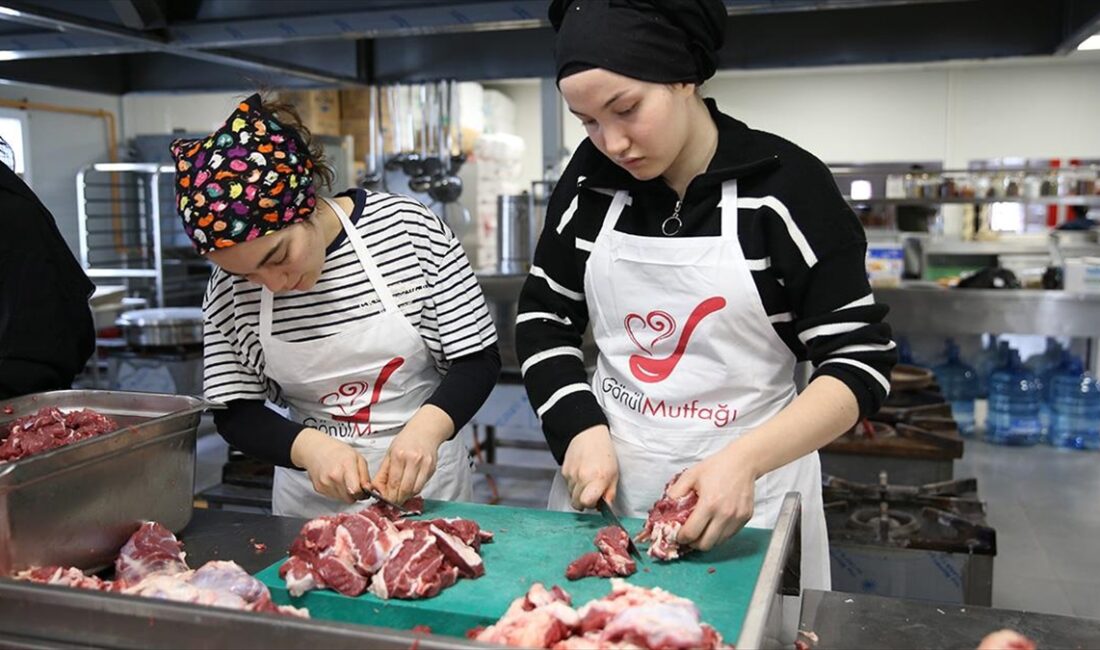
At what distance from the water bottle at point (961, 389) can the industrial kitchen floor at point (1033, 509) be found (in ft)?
0.63

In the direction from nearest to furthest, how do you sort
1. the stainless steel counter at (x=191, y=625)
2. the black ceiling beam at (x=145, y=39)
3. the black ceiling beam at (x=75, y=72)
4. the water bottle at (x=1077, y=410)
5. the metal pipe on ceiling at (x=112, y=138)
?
the stainless steel counter at (x=191, y=625), the black ceiling beam at (x=145, y=39), the black ceiling beam at (x=75, y=72), the water bottle at (x=1077, y=410), the metal pipe on ceiling at (x=112, y=138)

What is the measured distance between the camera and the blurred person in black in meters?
1.92

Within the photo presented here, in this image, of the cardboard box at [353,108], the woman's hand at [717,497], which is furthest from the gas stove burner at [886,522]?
the cardboard box at [353,108]

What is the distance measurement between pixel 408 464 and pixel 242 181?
583mm

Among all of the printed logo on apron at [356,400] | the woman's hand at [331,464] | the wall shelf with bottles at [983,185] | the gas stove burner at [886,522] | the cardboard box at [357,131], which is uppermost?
the cardboard box at [357,131]

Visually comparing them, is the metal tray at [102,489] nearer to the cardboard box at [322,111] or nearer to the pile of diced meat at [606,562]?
the pile of diced meat at [606,562]

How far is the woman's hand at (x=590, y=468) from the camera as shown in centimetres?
161

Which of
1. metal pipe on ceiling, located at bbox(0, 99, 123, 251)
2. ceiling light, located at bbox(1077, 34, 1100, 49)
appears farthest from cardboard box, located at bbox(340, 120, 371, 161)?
ceiling light, located at bbox(1077, 34, 1100, 49)

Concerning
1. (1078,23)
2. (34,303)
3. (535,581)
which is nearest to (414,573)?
(535,581)

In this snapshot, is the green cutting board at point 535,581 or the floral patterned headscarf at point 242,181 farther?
the floral patterned headscarf at point 242,181

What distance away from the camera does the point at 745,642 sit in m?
0.99

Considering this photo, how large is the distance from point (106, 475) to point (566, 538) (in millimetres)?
764

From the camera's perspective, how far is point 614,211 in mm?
1815

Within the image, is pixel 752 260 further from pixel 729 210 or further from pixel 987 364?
pixel 987 364
